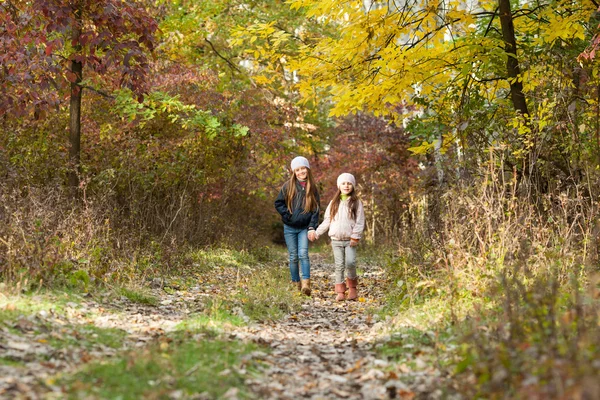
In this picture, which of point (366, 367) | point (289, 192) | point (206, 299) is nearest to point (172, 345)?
point (366, 367)

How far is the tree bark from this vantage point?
8.62 m

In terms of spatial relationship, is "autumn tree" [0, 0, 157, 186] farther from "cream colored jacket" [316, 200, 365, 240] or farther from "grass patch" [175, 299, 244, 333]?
"grass patch" [175, 299, 244, 333]

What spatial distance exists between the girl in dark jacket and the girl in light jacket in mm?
237

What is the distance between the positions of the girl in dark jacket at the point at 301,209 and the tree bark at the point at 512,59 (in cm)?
307

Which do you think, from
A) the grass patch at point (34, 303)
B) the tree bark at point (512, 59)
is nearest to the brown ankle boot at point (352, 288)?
A: the tree bark at point (512, 59)

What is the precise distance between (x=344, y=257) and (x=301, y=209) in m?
0.89

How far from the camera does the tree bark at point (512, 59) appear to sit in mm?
8617

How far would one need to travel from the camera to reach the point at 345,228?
8641mm

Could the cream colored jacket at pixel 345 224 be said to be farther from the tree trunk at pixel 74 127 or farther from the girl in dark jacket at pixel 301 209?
the tree trunk at pixel 74 127

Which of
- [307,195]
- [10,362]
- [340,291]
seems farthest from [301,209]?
[10,362]

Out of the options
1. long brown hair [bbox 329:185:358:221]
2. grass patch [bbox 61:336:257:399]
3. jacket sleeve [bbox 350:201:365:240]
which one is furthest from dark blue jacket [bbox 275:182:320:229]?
grass patch [bbox 61:336:257:399]

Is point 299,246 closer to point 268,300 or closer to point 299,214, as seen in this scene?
point 299,214

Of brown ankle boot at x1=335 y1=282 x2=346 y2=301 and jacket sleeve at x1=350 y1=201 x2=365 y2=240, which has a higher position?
jacket sleeve at x1=350 y1=201 x2=365 y2=240

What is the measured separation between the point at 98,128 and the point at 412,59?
593 cm
